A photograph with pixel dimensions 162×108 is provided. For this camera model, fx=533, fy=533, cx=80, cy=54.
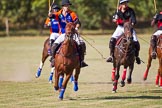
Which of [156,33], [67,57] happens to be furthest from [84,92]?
[156,33]

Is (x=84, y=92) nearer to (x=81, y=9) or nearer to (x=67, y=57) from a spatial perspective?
(x=67, y=57)

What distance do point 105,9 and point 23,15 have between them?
11.8 m

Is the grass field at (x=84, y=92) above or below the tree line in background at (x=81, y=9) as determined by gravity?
above

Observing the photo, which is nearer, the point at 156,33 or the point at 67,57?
the point at 67,57

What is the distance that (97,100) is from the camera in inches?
596

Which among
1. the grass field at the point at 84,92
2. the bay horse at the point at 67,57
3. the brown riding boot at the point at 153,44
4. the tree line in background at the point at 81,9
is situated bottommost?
the tree line in background at the point at 81,9

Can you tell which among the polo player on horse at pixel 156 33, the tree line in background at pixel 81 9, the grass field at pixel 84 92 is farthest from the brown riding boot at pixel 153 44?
the tree line in background at pixel 81 9

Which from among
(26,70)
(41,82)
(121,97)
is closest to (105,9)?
(26,70)

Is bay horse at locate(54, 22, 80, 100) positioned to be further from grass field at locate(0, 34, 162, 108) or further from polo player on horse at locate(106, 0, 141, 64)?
polo player on horse at locate(106, 0, 141, 64)

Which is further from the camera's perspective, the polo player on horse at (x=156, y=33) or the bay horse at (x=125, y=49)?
the polo player on horse at (x=156, y=33)

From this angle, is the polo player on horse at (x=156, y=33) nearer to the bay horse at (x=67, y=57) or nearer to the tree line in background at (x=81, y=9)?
the bay horse at (x=67, y=57)

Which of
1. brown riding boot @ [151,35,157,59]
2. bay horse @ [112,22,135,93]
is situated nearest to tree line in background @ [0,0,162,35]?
brown riding boot @ [151,35,157,59]

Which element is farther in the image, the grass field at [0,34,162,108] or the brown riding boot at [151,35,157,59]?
the brown riding boot at [151,35,157,59]

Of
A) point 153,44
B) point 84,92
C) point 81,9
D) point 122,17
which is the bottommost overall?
point 81,9
